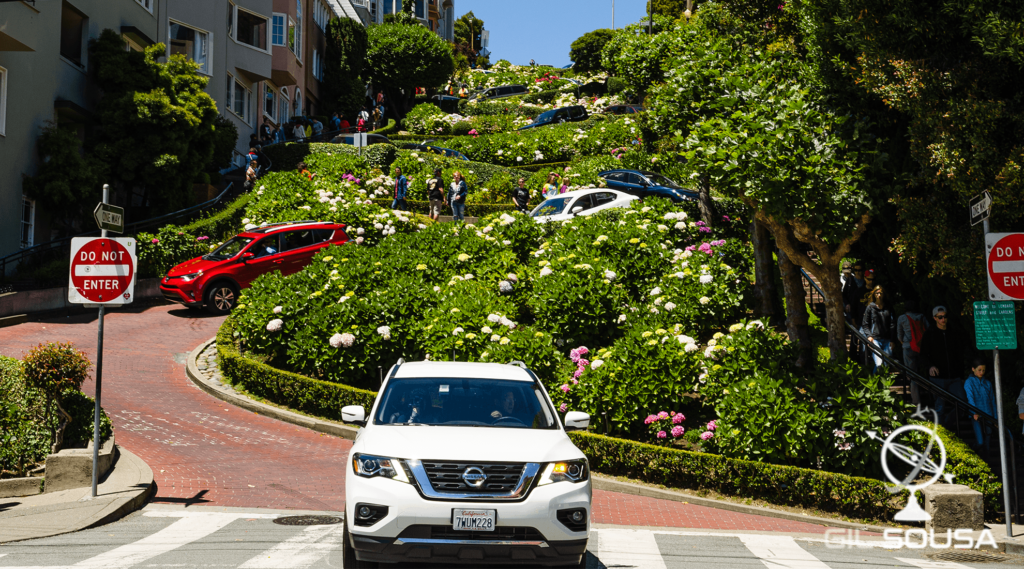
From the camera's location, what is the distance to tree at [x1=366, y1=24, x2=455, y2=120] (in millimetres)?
63500

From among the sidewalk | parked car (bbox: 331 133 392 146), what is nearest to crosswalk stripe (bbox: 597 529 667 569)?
the sidewalk

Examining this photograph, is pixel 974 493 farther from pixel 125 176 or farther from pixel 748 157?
pixel 125 176

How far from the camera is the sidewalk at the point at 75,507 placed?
26.7 ft

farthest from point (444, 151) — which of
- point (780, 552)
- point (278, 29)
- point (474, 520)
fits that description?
point (474, 520)

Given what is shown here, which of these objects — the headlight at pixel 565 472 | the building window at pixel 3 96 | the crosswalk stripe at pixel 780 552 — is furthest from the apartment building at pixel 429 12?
the headlight at pixel 565 472

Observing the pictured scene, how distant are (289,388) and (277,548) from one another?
7.85 meters

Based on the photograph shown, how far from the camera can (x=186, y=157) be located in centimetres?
2639

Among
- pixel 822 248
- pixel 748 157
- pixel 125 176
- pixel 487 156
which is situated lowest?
pixel 822 248

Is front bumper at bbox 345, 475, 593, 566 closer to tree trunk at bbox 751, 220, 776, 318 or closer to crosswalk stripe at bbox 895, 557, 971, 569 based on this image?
crosswalk stripe at bbox 895, 557, 971, 569

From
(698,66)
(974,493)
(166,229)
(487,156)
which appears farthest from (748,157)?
(487,156)

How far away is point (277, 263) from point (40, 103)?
778 centimetres

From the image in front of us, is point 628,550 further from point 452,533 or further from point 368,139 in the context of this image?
point 368,139

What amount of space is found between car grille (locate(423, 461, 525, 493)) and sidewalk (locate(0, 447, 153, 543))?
4.58 m

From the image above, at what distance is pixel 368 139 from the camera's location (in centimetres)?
3916
